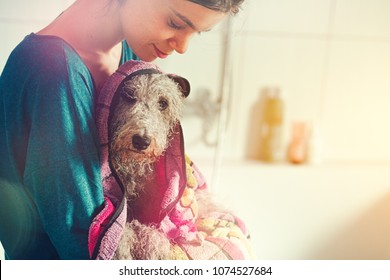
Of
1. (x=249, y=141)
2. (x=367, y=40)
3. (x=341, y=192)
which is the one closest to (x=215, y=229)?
(x=249, y=141)

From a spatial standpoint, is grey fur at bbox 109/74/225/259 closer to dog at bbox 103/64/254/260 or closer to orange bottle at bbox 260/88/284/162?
dog at bbox 103/64/254/260

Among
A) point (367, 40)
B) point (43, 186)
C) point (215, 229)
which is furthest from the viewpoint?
point (367, 40)

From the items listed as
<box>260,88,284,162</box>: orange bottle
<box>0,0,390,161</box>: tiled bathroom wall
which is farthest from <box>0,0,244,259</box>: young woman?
<box>260,88,284,162</box>: orange bottle

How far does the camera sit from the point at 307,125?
3.76 feet

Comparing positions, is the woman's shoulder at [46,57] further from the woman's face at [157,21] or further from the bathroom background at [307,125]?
the bathroom background at [307,125]

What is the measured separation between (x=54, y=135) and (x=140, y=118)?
0.52 ft

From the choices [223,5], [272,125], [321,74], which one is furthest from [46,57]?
[321,74]

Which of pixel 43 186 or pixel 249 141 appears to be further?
pixel 249 141

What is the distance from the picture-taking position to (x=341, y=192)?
116 centimetres

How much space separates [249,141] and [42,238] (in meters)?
0.56

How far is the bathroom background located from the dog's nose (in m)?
0.26

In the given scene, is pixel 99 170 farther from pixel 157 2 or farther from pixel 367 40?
pixel 367 40

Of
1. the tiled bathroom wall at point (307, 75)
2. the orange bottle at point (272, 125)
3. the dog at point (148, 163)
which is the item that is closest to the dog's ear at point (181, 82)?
the dog at point (148, 163)

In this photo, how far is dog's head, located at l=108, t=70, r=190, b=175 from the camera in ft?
2.52
